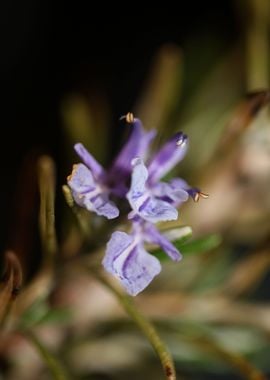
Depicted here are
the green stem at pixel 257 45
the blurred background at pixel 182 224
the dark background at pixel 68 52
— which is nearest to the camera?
the blurred background at pixel 182 224

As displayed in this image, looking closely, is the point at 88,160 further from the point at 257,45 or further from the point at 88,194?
the point at 257,45

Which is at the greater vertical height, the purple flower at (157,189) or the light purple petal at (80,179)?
the light purple petal at (80,179)

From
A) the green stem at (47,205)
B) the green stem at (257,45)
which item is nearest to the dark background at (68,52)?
the green stem at (257,45)

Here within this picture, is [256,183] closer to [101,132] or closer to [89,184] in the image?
[101,132]

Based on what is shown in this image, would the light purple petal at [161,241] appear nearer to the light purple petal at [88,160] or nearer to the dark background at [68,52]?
the light purple petal at [88,160]

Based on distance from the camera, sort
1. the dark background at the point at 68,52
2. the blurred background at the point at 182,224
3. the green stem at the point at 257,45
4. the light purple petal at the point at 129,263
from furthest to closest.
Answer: the dark background at the point at 68,52, the green stem at the point at 257,45, the blurred background at the point at 182,224, the light purple petal at the point at 129,263

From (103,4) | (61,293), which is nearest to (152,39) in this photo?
(103,4)

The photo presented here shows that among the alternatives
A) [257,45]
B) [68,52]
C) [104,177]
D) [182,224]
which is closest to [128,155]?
[104,177]

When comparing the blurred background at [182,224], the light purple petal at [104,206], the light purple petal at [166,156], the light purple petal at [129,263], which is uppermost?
the light purple petal at [166,156]
